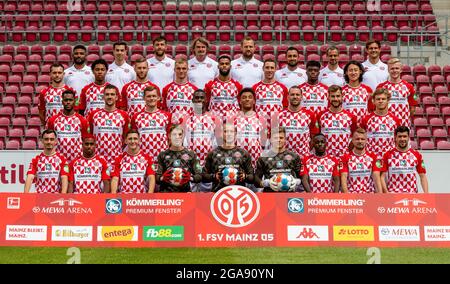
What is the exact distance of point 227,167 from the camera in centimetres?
1121

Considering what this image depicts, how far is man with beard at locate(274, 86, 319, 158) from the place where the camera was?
12375 millimetres

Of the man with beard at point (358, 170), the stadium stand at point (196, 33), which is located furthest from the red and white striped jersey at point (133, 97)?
the stadium stand at point (196, 33)

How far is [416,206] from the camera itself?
10.3 metres

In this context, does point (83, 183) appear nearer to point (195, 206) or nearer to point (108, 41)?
point (195, 206)

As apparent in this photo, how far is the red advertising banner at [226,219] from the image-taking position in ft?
33.4

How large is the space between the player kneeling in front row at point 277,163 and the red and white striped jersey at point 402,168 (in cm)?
141

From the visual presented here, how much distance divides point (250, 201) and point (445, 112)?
32.1ft

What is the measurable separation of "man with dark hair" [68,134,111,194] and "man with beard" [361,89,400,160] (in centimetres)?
397

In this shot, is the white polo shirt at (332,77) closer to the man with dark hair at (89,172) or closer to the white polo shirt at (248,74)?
the white polo shirt at (248,74)

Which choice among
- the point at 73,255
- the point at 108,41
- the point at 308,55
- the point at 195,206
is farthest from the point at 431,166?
the point at 108,41

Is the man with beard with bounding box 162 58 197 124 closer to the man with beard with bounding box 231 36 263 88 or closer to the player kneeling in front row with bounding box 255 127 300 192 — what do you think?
the man with beard with bounding box 231 36 263 88

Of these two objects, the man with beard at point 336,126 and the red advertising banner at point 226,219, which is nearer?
the red advertising banner at point 226,219
